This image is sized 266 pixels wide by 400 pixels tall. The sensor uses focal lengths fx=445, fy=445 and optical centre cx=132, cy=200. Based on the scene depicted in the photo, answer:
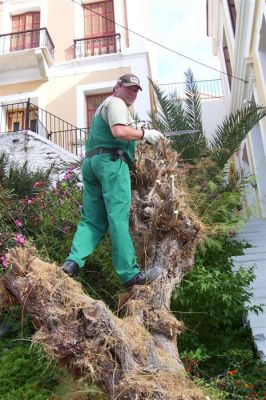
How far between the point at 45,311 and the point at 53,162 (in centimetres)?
758

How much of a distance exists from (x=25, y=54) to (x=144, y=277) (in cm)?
1240

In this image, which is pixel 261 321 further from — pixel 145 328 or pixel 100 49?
pixel 100 49

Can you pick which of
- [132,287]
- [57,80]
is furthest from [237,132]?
[57,80]

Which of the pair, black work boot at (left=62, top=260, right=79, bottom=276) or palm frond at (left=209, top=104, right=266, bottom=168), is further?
palm frond at (left=209, top=104, right=266, bottom=168)

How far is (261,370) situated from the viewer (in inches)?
179

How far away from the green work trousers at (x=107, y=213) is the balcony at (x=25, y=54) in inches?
444

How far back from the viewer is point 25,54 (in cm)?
1405

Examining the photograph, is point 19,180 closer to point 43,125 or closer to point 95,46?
point 43,125

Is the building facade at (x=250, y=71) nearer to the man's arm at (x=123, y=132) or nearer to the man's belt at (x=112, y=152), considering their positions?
the man's belt at (x=112, y=152)

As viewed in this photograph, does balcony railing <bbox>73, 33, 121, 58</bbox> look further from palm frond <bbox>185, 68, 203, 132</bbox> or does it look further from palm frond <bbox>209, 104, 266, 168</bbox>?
palm frond <bbox>209, 104, 266, 168</bbox>

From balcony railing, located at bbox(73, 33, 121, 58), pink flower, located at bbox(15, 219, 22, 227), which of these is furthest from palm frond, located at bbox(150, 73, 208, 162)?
balcony railing, located at bbox(73, 33, 121, 58)

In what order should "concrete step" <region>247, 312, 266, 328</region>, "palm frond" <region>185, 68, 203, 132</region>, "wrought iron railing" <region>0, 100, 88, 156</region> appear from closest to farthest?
"concrete step" <region>247, 312, 266, 328</region> < "palm frond" <region>185, 68, 203, 132</region> < "wrought iron railing" <region>0, 100, 88, 156</region>

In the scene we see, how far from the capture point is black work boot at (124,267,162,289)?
329 centimetres

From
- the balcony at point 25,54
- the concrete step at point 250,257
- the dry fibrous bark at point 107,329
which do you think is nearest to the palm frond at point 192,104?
the concrete step at point 250,257
